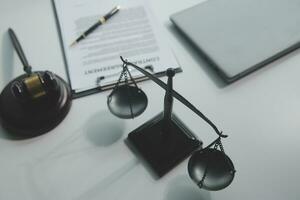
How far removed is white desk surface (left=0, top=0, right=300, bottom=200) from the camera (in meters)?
0.64

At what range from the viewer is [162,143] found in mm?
688

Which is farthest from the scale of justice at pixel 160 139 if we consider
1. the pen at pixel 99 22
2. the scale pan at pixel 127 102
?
A: the pen at pixel 99 22

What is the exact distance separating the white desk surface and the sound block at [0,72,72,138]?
17 millimetres

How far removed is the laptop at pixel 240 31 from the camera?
784mm

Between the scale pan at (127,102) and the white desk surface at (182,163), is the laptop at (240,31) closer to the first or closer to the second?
the white desk surface at (182,163)

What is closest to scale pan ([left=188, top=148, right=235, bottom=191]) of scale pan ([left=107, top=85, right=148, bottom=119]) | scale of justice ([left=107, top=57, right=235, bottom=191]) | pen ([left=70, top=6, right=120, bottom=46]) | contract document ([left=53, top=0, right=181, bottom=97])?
scale of justice ([left=107, top=57, right=235, bottom=191])

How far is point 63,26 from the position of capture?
0.89m

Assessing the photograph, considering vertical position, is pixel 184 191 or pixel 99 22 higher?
pixel 99 22

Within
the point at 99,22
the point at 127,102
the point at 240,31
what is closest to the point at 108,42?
the point at 99,22

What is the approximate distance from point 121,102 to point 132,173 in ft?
0.47

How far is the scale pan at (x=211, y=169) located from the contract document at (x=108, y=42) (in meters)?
0.26

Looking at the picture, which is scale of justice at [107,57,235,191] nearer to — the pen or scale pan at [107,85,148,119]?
scale pan at [107,85,148,119]

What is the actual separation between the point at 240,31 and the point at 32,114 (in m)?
0.53

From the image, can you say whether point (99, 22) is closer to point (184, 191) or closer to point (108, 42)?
point (108, 42)
